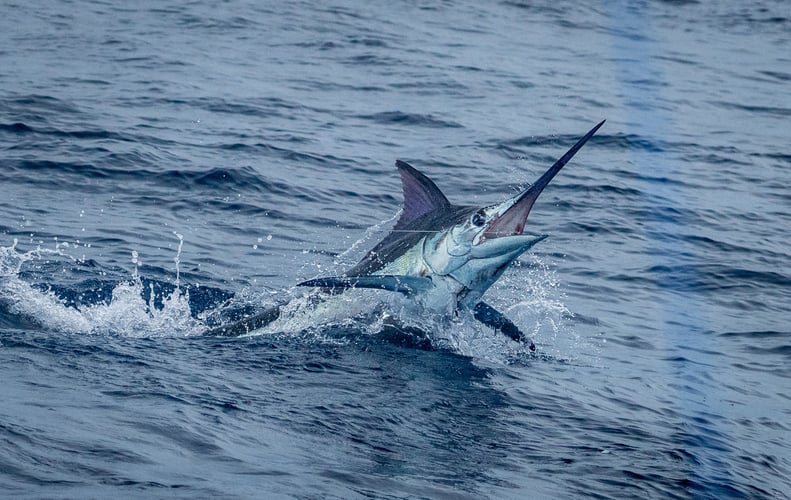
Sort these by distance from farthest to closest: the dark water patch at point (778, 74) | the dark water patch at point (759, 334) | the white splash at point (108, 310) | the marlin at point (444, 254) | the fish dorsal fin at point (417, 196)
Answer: the dark water patch at point (778, 74)
the dark water patch at point (759, 334)
the white splash at point (108, 310)
the fish dorsal fin at point (417, 196)
the marlin at point (444, 254)

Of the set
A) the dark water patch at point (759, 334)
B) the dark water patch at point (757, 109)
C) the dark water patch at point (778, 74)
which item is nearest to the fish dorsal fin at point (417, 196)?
the dark water patch at point (759, 334)

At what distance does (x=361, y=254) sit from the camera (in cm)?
Result: 1052

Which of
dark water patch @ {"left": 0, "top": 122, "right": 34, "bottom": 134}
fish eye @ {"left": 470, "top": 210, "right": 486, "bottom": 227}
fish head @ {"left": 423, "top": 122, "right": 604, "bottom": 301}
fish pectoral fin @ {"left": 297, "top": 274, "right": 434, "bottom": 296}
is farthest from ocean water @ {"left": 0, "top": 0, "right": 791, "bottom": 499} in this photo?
fish eye @ {"left": 470, "top": 210, "right": 486, "bottom": 227}

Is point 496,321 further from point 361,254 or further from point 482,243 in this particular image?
point 361,254

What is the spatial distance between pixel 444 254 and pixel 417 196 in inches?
23.9

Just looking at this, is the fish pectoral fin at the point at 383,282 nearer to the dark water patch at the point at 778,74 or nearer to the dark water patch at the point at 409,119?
the dark water patch at the point at 409,119

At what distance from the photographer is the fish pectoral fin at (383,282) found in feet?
24.4

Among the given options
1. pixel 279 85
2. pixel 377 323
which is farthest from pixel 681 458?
pixel 279 85

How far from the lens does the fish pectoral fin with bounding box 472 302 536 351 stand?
7828mm

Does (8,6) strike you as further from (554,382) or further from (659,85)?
(554,382)

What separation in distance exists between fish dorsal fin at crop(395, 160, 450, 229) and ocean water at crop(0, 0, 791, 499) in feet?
2.03

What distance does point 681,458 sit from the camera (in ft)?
21.3

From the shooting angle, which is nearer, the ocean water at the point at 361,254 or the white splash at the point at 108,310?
the ocean water at the point at 361,254

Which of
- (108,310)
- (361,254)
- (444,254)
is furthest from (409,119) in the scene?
(444,254)
